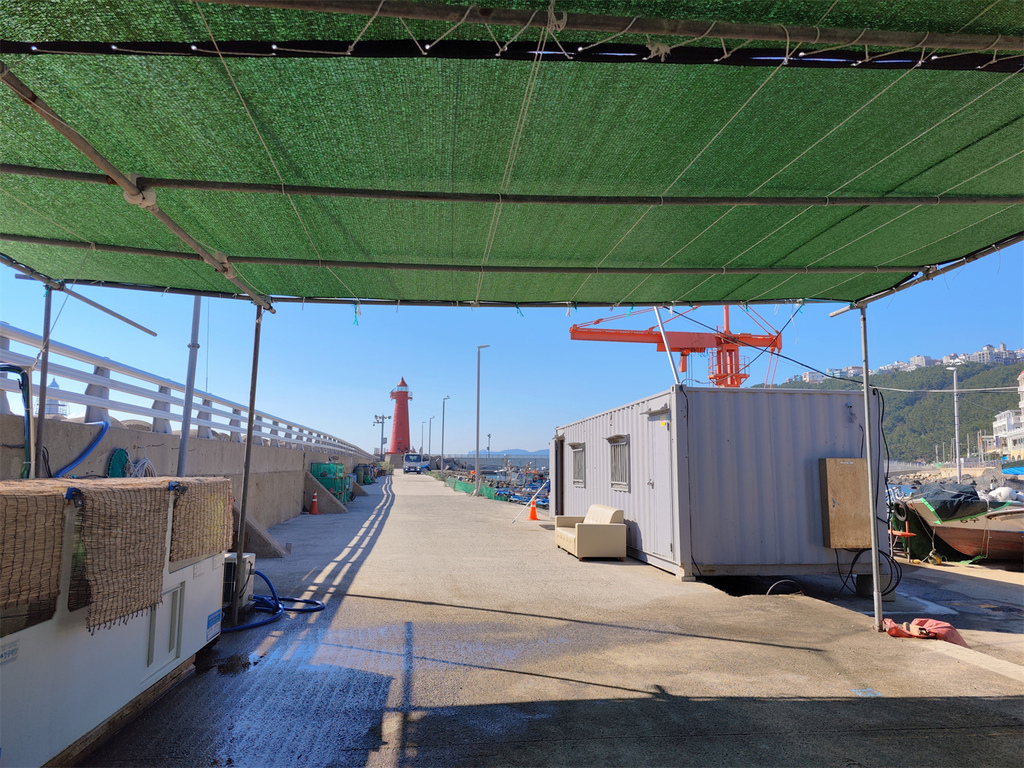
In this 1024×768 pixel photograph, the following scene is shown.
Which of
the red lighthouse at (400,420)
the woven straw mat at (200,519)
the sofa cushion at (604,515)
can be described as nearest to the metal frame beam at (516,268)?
the woven straw mat at (200,519)

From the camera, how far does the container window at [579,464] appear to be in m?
14.3

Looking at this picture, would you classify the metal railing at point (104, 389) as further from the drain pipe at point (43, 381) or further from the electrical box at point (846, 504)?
the electrical box at point (846, 504)

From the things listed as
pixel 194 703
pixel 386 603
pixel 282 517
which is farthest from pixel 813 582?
pixel 282 517

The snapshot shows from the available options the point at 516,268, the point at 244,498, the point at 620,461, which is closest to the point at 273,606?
the point at 244,498

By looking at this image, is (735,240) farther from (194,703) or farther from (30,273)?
(30,273)

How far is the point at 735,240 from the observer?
5.23 meters

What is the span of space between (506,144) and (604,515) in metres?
8.71

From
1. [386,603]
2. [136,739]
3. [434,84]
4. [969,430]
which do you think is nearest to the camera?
[434,84]

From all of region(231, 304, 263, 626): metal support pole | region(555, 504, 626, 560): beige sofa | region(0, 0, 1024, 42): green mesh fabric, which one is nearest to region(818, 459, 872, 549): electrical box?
region(555, 504, 626, 560): beige sofa

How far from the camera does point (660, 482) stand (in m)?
9.59

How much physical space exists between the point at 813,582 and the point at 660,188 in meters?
8.48

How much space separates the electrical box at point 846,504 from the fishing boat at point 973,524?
6585mm

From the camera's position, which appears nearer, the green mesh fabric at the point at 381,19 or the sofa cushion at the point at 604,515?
the green mesh fabric at the point at 381,19

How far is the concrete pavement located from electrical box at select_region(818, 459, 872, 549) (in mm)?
1777
